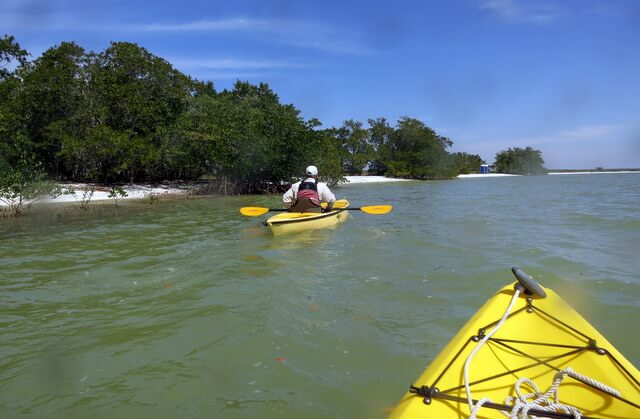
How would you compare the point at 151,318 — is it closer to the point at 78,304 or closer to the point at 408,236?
the point at 78,304

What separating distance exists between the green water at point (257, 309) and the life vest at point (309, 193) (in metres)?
0.89

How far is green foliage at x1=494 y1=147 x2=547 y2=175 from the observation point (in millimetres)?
72500

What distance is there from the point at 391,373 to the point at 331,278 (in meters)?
2.81

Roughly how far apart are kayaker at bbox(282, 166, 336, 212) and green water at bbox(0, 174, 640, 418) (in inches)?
31.2

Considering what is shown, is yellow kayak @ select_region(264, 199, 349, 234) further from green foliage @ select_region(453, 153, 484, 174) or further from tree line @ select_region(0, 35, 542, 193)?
A: green foliage @ select_region(453, 153, 484, 174)

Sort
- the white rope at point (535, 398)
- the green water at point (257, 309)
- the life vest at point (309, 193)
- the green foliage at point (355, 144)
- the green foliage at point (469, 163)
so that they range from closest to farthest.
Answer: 1. the white rope at point (535, 398)
2. the green water at point (257, 309)
3. the life vest at point (309, 193)
4. the green foliage at point (355, 144)
5. the green foliage at point (469, 163)

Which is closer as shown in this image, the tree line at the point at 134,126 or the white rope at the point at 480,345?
the white rope at the point at 480,345

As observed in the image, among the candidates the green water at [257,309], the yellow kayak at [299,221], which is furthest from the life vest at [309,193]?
the green water at [257,309]

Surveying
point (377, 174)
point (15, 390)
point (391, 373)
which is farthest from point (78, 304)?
point (377, 174)

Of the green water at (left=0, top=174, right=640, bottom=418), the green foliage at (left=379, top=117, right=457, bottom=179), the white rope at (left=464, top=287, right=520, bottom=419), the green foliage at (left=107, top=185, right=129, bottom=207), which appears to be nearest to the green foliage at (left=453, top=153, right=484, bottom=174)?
the green foliage at (left=379, top=117, right=457, bottom=179)

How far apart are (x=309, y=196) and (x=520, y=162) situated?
73179mm

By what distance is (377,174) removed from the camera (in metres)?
55.0

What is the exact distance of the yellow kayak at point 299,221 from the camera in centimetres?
902

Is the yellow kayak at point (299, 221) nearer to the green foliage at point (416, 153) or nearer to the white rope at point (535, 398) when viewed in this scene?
the white rope at point (535, 398)
